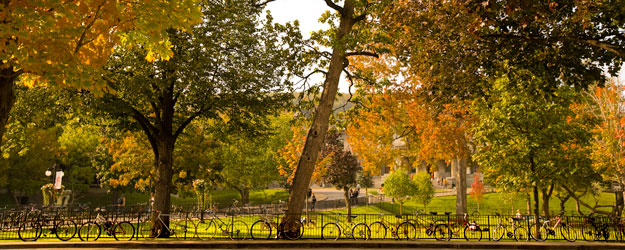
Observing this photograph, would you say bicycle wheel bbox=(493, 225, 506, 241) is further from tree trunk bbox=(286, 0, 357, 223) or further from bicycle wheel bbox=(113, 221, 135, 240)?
bicycle wheel bbox=(113, 221, 135, 240)

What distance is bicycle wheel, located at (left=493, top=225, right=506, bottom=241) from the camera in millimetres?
15329

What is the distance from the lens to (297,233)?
562 inches

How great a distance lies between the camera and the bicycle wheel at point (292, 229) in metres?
14.1

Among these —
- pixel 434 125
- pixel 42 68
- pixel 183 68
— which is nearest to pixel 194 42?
pixel 183 68

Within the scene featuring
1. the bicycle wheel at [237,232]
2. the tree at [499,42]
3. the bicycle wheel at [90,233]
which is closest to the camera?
the tree at [499,42]

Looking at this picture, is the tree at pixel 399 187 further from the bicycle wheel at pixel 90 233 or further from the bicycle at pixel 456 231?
the bicycle wheel at pixel 90 233

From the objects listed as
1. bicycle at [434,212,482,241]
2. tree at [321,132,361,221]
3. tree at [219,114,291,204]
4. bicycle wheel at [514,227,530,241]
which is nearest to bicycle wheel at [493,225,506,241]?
bicycle wheel at [514,227,530,241]

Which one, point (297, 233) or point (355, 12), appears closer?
point (297, 233)

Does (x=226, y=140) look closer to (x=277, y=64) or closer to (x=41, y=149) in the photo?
(x=277, y=64)

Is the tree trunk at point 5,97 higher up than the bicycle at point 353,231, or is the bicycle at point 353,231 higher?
the tree trunk at point 5,97

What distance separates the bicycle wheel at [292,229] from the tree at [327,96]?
22 centimetres

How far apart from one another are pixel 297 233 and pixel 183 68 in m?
6.93

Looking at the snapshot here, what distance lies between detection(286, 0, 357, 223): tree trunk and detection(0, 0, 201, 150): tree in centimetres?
611

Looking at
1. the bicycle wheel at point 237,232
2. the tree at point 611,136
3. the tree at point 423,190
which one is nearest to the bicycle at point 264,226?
the bicycle wheel at point 237,232
